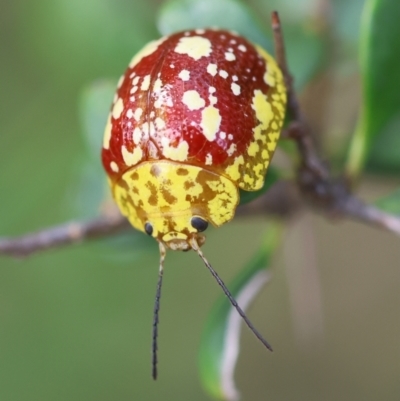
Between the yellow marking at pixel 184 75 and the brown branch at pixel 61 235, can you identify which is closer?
the yellow marking at pixel 184 75

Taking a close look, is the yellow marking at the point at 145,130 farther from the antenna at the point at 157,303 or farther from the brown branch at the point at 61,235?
the brown branch at the point at 61,235

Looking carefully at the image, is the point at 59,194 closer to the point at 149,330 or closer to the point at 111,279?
the point at 111,279

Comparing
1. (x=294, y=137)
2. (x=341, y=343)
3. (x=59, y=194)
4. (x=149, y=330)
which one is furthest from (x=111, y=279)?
(x=294, y=137)

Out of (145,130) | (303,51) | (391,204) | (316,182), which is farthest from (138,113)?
(303,51)

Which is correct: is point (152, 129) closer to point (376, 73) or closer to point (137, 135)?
point (137, 135)

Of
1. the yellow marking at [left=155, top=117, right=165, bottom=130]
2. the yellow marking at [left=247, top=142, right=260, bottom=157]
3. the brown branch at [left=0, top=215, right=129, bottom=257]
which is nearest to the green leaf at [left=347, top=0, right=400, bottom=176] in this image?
the yellow marking at [left=247, top=142, right=260, bottom=157]

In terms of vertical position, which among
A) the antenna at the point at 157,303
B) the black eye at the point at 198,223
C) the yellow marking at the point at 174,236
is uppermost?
the black eye at the point at 198,223

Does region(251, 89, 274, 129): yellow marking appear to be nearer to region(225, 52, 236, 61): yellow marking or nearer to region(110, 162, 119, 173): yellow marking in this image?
region(225, 52, 236, 61): yellow marking

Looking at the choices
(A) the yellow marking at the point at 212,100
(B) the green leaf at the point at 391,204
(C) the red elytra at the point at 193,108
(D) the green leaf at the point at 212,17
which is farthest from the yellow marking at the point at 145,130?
(B) the green leaf at the point at 391,204
